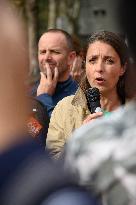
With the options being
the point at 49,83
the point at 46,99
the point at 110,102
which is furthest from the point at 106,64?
the point at 49,83

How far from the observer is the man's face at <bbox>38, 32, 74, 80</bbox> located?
510 cm

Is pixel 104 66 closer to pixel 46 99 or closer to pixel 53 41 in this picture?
pixel 46 99

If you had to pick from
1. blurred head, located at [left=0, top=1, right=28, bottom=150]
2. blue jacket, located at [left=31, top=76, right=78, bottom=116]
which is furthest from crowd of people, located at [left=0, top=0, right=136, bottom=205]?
blue jacket, located at [left=31, top=76, right=78, bottom=116]

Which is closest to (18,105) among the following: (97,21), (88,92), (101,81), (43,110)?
(88,92)

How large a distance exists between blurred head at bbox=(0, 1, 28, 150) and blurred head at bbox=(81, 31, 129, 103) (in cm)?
217

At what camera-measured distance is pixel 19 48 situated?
163 cm

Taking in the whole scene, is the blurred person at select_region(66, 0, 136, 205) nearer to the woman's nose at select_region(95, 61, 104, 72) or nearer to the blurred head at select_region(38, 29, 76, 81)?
the woman's nose at select_region(95, 61, 104, 72)

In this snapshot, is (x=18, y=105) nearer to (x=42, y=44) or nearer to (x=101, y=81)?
(x=101, y=81)

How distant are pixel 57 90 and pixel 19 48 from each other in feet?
11.2

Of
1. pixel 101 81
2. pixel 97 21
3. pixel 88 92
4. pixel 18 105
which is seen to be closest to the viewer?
pixel 18 105

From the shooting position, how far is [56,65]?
16.7 ft

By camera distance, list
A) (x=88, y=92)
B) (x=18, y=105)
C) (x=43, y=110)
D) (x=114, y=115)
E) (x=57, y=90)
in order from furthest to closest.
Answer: (x=57, y=90), (x=43, y=110), (x=88, y=92), (x=18, y=105), (x=114, y=115)

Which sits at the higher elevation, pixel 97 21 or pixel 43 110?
pixel 97 21

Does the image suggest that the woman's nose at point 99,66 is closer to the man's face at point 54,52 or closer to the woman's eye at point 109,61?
the woman's eye at point 109,61
